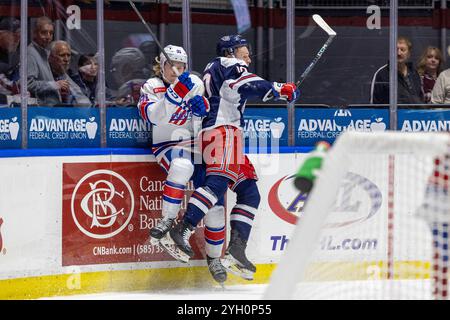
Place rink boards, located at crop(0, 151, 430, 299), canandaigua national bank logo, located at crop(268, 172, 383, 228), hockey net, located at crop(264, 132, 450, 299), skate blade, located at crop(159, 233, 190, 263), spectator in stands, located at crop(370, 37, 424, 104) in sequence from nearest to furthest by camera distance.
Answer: hockey net, located at crop(264, 132, 450, 299) → canandaigua national bank logo, located at crop(268, 172, 383, 228) → rink boards, located at crop(0, 151, 430, 299) → skate blade, located at crop(159, 233, 190, 263) → spectator in stands, located at crop(370, 37, 424, 104)

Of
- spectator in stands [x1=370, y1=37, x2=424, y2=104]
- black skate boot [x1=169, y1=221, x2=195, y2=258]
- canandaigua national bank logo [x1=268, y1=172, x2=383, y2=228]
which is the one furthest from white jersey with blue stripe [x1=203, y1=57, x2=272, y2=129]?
canandaigua national bank logo [x1=268, y1=172, x2=383, y2=228]

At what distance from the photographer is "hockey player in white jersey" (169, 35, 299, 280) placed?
6.20 metres

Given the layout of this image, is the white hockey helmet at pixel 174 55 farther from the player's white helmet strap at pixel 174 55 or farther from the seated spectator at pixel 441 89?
the seated spectator at pixel 441 89

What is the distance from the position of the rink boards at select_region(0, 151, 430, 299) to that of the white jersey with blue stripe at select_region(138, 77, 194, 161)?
16 cm

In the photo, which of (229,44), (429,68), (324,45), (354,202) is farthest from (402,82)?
(354,202)

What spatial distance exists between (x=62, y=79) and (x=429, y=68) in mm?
2207

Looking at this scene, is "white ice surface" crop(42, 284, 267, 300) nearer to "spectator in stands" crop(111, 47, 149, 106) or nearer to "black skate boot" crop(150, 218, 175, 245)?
"black skate boot" crop(150, 218, 175, 245)

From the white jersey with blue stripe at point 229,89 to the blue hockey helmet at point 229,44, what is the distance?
79 millimetres

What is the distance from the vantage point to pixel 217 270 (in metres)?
6.35

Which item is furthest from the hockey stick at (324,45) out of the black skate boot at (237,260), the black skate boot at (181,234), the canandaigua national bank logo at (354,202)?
the canandaigua national bank logo at (354,202)

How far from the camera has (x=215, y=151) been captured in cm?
627

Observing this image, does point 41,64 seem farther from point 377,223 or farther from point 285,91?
point 377,223

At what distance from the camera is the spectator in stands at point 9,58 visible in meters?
5.86

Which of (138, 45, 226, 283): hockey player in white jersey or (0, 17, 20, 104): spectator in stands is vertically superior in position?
(0, 17, 20, 104): spectator in stands
